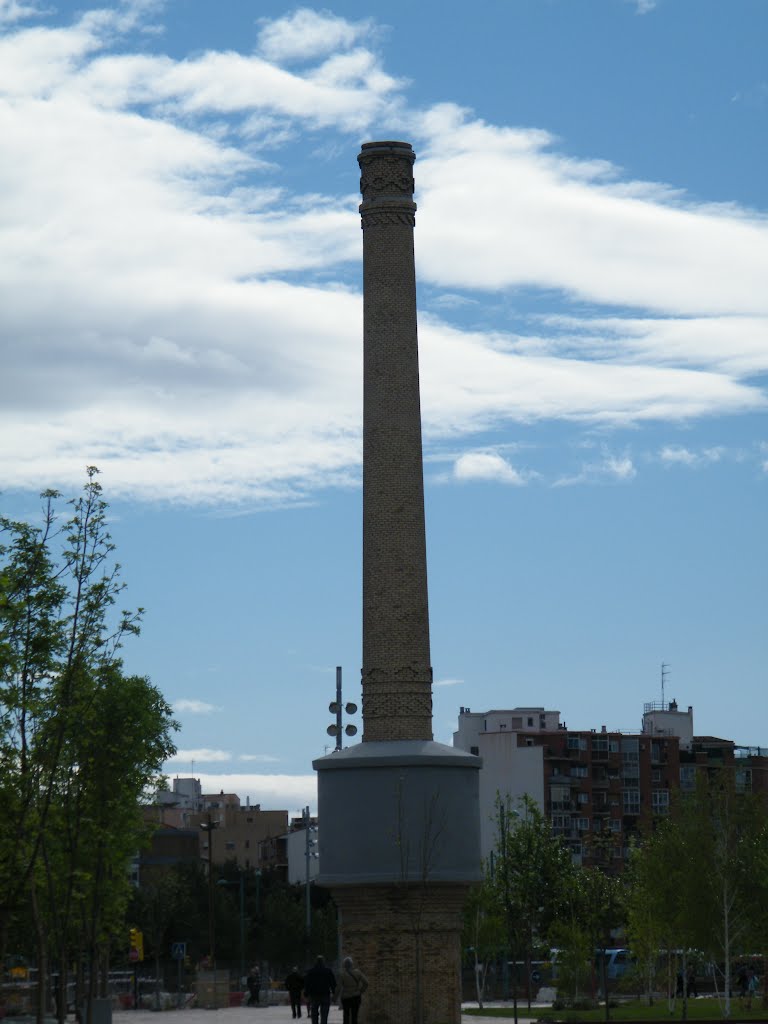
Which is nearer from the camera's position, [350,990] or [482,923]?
[350,990]

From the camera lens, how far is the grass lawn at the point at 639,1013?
4303 centimetres

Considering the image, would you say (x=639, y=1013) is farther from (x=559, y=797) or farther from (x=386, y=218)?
(x=559, y=797)

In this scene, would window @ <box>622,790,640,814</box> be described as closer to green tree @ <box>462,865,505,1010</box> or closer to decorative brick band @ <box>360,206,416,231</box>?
green tree @ <box>462,865,505,1010</box>

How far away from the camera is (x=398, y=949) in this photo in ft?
117

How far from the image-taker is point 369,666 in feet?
123

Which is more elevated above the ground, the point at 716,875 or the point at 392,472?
the point at 392,472

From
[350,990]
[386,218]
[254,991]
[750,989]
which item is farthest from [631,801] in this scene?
[350,990]

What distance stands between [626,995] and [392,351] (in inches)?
1604

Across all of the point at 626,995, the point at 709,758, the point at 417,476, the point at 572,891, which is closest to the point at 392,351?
the point at 417,476

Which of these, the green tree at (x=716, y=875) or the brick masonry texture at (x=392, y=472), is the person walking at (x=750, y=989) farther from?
the brick masonry texture at (x=392, y=472)

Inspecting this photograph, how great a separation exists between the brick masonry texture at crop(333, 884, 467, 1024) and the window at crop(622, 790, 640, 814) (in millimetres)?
81404

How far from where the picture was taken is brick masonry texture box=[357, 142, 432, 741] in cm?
3728

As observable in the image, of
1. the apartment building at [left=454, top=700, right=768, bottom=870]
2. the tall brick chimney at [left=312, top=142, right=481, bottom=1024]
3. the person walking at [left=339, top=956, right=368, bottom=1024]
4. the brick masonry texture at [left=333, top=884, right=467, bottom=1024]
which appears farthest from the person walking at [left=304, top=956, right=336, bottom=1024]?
the apartment building at [left=454, top=700, right=768, bottom=870]

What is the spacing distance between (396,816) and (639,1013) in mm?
15814
